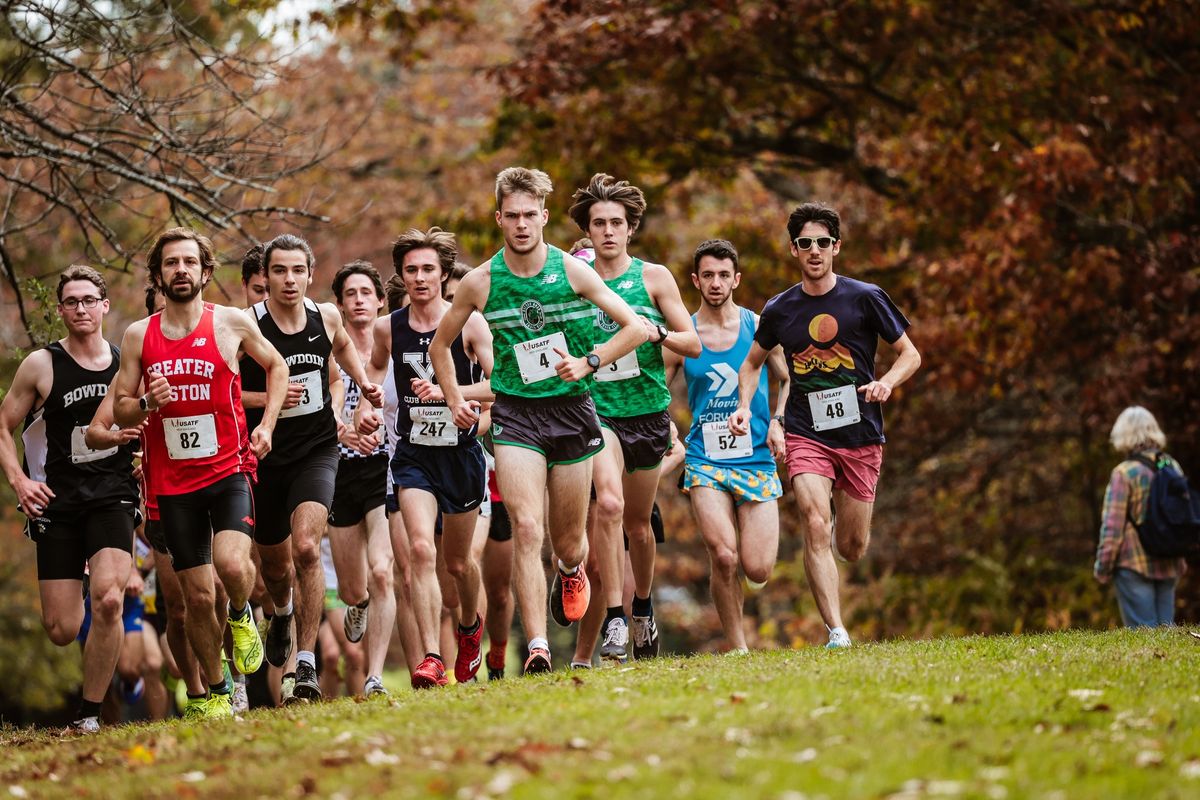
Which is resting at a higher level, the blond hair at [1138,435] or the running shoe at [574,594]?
the blond hair at [1138,435]

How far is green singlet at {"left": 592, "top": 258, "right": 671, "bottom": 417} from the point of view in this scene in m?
10.1

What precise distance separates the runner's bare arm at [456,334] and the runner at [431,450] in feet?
0.90

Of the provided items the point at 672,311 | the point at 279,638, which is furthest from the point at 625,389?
the point at 279,638

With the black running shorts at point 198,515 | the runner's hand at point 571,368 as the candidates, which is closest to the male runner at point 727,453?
the runner's hand at point 571,368

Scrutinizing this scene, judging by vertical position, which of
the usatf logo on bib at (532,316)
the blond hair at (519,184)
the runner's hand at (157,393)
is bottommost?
the runner's hand at (157,393)

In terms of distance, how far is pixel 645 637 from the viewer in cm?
1074

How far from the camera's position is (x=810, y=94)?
18.9 m

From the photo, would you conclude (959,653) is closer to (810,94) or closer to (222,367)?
(222,367)

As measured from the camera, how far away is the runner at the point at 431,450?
9.59 meters

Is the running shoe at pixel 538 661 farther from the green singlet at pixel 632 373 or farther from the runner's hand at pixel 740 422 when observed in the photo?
the runner's hand at pixel 740 422

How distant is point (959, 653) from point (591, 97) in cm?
1100

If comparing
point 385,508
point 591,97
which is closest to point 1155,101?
point 591,97

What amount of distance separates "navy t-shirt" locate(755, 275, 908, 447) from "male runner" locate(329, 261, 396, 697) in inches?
106

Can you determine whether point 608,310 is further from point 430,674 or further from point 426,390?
point 430,674
